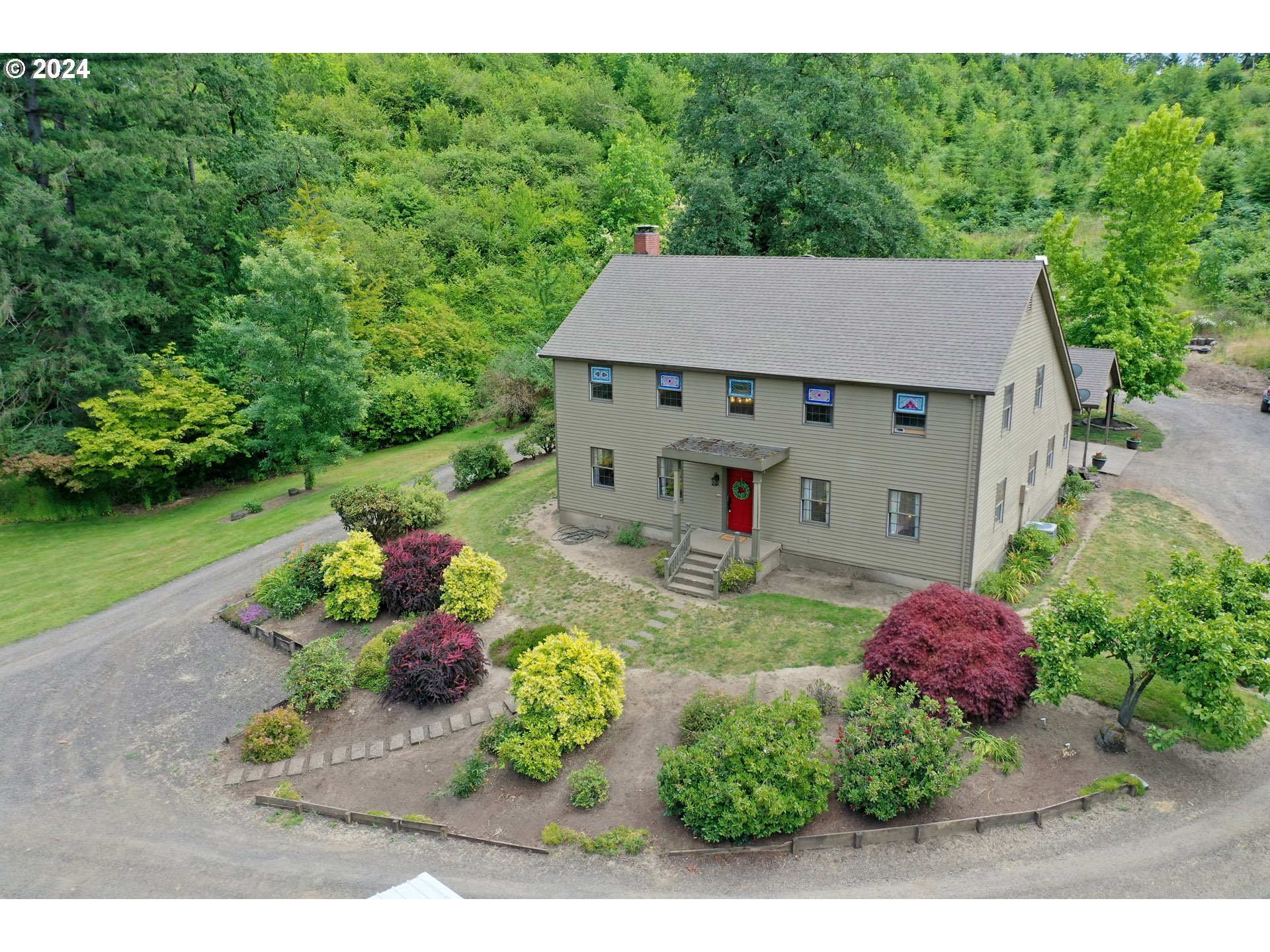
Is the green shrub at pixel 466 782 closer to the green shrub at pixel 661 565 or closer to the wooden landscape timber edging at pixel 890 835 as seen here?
the wooden landscape timber edging at pixel 890 835

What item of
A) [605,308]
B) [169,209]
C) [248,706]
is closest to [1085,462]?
[605,308]

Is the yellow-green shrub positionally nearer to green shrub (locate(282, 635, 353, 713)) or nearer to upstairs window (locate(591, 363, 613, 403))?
green shrub (locate(282, 635, 353, 713))

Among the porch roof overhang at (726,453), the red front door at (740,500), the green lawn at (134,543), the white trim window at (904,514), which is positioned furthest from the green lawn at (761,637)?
the green lawn at (134,543)

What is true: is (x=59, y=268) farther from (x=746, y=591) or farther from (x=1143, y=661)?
(x=1143, y=661)

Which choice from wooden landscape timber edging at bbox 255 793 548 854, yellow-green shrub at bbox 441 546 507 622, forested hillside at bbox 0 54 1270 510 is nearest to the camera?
wooden landscape timber edging at bbox 255 793 548 854

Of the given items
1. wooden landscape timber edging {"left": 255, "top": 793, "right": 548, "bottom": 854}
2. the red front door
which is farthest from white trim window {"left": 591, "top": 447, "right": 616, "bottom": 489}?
wooden landscape timber edging {"left": 255, "top": 793, "right": 548, "bottom": 854}

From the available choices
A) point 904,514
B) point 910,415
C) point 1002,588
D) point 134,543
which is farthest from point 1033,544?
point 134,543

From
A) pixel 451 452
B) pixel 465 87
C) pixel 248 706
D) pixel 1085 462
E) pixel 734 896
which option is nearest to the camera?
pixel 734 896
